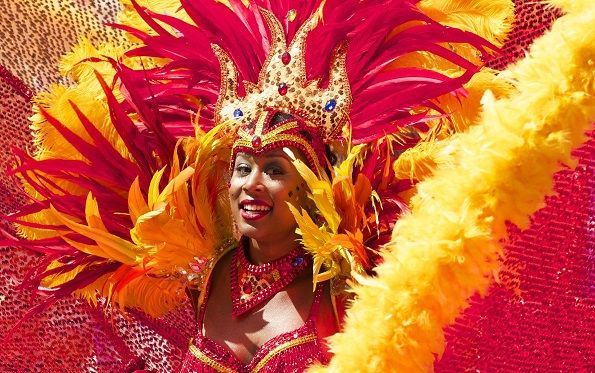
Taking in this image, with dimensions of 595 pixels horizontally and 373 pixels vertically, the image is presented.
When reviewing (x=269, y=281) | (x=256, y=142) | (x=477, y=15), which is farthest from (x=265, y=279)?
(x=477, y=15)

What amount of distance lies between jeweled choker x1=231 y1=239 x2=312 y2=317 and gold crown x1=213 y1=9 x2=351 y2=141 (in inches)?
10.6

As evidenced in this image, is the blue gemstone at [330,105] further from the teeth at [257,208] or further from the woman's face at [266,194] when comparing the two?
the teeth at [257,208]

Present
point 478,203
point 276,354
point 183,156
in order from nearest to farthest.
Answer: point 478,203 < point 276,354 < point 183,156

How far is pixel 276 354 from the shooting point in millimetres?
2072

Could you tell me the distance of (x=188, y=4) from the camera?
234 cm

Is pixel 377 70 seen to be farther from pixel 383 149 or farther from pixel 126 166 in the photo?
pixel 126 166

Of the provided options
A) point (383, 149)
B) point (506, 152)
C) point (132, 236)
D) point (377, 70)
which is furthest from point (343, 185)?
point (506, 152)

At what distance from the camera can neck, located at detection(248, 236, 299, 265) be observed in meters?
2.17

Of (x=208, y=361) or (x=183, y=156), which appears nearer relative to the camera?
(x=208, y=361)

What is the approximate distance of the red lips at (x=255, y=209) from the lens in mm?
2094

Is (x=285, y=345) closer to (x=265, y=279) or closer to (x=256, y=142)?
(x=265, y=279)

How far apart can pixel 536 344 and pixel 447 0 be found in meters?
0.92

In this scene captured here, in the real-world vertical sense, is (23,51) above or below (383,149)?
above

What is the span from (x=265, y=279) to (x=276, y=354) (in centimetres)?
18
